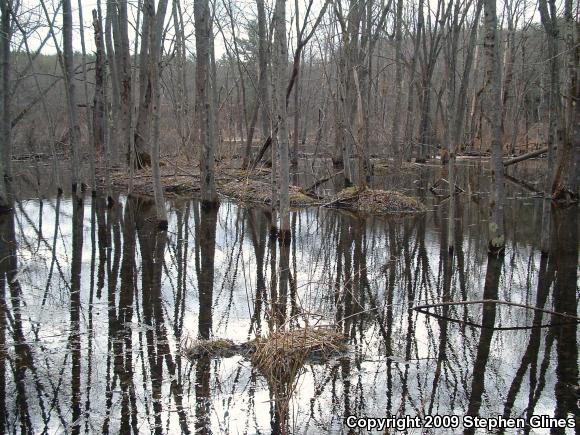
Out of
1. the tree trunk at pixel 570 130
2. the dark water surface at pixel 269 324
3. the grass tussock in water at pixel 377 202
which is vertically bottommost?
the dark water surface at pixel 269 324

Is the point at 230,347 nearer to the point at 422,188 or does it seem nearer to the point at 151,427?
the point at 151,427

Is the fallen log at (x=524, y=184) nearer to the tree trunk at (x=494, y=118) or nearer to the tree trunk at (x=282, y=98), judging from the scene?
the tree trunk at (x=494, y=118)

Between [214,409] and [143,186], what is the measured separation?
15937mm

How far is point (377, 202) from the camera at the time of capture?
14.6 m

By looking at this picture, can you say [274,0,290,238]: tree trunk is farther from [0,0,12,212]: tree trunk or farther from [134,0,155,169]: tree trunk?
[134,0,155,169]: tree trunk

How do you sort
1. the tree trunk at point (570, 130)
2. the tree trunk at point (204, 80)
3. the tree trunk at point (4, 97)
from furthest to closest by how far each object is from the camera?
1. the tree trunk at point (4, 97)
2. the tree trunk at point (204, 80)
3. the tree trunk at point (570, 130)

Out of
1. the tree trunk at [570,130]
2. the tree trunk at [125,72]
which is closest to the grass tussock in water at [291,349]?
the tree trunk at [570,130]

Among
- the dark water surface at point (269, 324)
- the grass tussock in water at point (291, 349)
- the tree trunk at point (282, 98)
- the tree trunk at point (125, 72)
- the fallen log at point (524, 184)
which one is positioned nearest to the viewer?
the dark water surface at point (269, 324)

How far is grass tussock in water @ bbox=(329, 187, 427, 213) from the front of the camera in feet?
47.3

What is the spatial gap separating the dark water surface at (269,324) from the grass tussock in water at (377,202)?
263 cm

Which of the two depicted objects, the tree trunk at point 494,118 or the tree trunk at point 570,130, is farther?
the tree trunk at point 570,130

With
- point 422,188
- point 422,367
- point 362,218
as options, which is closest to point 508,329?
point 422,367

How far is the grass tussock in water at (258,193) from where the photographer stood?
15.8 metres

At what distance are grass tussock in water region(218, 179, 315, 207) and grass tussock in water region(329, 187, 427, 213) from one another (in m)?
0.99
